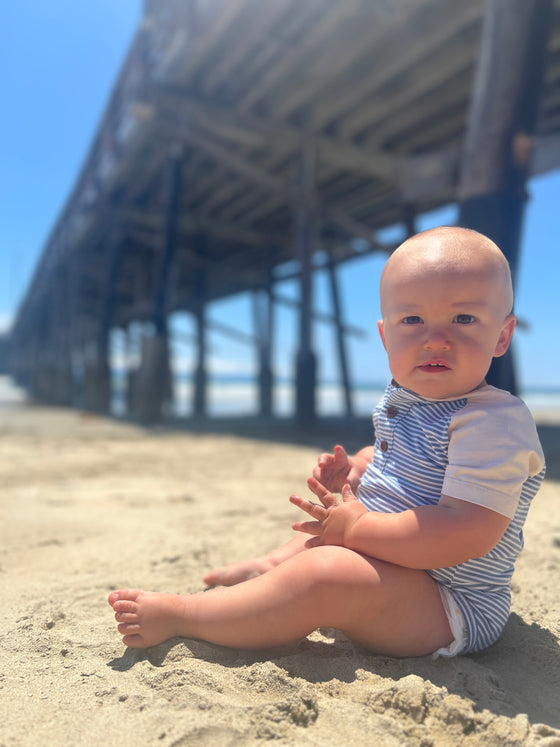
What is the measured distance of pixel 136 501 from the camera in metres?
2.68

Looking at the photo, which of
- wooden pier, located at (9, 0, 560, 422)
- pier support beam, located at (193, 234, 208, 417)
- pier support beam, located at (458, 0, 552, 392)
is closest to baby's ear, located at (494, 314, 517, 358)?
wooden pier, located at (9, 0, 560, 422)

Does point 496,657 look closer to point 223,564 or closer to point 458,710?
point 458,710

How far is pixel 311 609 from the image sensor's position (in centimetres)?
111

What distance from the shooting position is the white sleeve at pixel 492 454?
3.45ft

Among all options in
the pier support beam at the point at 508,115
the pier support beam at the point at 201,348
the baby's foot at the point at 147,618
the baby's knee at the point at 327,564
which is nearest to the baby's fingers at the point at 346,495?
the baby's knee at the point at 327,564

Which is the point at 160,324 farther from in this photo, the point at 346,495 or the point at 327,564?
the point at 327,564

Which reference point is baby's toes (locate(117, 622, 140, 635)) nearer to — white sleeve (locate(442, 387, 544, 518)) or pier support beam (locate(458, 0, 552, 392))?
white sleeve (locate(442, 387, 544, 518))

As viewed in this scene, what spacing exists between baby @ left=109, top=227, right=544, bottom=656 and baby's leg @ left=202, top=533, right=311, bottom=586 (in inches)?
8.1

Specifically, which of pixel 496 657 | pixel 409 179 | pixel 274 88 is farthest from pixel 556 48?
pixel 496 657

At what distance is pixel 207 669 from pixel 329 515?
1.32 feet

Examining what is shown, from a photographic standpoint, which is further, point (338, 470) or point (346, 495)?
point (338, 470)

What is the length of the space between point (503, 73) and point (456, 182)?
0.69 meters

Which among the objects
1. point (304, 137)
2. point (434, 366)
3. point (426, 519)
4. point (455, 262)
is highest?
point (304, 137)

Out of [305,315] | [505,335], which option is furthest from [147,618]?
[305,315]
